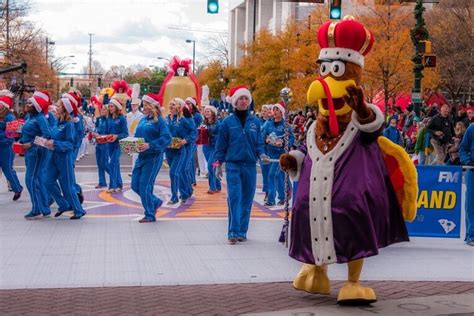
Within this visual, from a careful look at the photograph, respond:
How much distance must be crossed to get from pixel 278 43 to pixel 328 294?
41.4 m

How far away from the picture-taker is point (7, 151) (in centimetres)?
1407

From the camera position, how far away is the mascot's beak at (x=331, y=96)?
6.85 metres

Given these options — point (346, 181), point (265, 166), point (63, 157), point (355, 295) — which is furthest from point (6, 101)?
point (355, 295)

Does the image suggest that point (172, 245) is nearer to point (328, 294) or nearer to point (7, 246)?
point (7, 246)

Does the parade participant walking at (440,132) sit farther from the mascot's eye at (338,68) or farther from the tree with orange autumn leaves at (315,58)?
the tree with orange autumn leaves at (315,58)

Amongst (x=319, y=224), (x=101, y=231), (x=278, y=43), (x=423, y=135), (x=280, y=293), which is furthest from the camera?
(x=278, y=43)

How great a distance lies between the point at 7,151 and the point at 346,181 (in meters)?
8.85

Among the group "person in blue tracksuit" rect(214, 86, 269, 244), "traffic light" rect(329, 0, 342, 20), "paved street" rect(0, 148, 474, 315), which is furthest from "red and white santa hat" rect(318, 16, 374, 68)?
"traffic light" rect(329, 0, 342, 20)

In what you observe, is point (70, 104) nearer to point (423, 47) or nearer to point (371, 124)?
point (371, 124)

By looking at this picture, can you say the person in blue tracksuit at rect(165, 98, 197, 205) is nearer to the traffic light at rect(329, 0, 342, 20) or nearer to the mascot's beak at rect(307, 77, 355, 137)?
the traffic light at rect(329, 0, 342, 20)

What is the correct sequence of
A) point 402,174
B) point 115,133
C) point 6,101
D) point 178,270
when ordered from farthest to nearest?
1. point 115,133
2. point 6,101
3. point 178,270
4. point 402,174

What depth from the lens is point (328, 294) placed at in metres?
7.18

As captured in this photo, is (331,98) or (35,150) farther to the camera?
(35,150)

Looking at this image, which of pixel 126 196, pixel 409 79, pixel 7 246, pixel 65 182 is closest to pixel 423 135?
pixel 126 196
